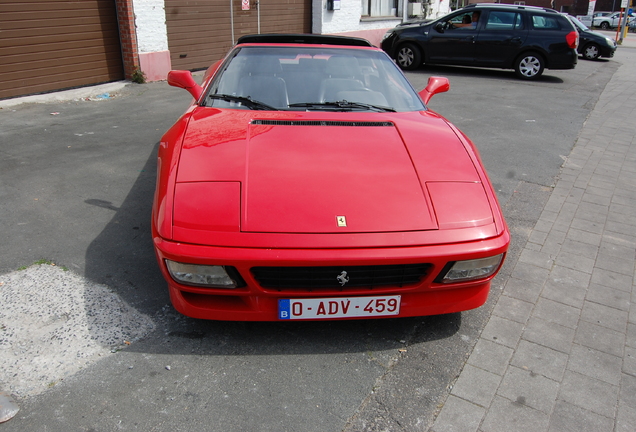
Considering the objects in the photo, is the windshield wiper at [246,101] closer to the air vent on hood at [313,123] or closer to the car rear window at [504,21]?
the air vent on hood at [313,123]

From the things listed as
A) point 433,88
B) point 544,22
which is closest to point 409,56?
point 544,22

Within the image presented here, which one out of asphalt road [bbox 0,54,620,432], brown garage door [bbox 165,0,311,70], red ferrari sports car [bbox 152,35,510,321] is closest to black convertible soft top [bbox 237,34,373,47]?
red ferrari sports car [bbox 152,35,510,321]

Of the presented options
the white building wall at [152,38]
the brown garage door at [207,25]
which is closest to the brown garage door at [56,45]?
the white building wall at [152,38]

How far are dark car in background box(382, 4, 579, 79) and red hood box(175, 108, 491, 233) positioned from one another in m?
9.60

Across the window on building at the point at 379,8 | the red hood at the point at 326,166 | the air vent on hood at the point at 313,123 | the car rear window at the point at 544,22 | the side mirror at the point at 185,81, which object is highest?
the window on building at the point at 379,8

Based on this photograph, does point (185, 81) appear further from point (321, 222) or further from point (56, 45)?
point (56, 45)

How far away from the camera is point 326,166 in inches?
111

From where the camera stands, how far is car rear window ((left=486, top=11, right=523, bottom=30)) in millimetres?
11781

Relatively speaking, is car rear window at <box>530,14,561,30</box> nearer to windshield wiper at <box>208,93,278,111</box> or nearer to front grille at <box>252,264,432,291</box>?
windshield wiper at <box>208,93,278,111</box>

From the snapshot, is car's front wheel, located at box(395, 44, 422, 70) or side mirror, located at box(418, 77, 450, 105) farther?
car's front wheel, located at box(395, 44, 422, 70)

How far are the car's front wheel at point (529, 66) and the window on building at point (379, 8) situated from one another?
Result: 6647 mm

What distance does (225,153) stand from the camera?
291cm

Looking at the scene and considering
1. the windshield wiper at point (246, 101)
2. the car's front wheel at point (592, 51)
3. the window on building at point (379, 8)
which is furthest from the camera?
the window on building at point (379, 8)

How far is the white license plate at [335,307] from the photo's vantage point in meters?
2.52
